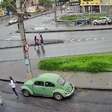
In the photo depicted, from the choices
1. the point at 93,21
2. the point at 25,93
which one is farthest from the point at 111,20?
the point at 25,93

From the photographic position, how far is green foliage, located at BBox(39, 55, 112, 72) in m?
30.3

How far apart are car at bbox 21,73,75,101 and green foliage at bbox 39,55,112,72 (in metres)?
3.82

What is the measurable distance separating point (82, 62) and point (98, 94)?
566cm

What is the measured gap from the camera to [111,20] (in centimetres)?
6344

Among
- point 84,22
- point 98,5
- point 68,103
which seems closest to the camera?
point 68,103

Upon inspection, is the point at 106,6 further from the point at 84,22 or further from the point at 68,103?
the point at 68,103

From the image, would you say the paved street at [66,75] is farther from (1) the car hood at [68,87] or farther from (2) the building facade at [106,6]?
(2) the building facade at [106,6]

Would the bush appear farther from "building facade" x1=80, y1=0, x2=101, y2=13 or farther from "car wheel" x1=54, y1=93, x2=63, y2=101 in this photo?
"building facade" x1=80, y1=0, x2=101, y2=13

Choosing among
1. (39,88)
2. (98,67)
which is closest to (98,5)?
(98,67)

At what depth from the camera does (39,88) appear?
88.9 feet

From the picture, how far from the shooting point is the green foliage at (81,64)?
30.3 metres

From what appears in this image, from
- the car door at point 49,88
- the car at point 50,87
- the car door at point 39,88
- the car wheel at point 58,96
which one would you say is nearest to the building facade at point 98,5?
the car at point 50,87

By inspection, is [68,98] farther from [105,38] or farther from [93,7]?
[93,7]

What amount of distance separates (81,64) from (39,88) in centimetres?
545
